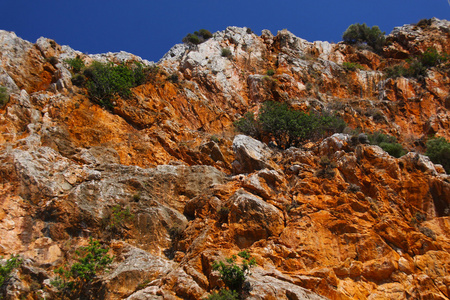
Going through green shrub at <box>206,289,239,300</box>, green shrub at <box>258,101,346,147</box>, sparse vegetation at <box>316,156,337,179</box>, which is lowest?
green shrub at <box>206,289,239,300</box>

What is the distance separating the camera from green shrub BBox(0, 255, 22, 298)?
1052 cm

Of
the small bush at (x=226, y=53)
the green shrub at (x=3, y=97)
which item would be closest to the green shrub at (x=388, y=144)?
the small bush at (x=226, y=53)

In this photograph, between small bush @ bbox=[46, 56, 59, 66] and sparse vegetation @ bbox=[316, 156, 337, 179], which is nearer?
sparse vegetation @ bbox=[316, 156, 337, 179]

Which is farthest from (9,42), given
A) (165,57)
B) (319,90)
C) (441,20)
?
(441,20)

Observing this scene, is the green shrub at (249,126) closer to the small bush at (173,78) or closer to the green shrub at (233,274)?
the small bush at (173,78)

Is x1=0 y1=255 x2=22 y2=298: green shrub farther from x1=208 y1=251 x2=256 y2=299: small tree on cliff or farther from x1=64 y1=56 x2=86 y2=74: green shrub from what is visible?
x1=64 y1=56 x2=86 y2=74: green shrub

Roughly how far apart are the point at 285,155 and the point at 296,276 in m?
8.19

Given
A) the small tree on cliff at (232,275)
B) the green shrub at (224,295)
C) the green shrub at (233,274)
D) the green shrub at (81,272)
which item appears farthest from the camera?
the green shrub at (81,272)

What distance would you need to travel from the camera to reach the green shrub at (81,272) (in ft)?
37.1

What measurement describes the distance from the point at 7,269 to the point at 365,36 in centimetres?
4122

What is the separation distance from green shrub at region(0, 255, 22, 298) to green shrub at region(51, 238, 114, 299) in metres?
1.22

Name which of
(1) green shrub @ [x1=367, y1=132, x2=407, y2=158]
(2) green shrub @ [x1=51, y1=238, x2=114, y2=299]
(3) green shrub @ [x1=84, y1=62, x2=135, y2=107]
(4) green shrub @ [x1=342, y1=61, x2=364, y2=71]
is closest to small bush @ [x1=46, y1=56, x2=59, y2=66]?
(3) green shrub @ [x1=84, y1=62, x2=135, y2=107]

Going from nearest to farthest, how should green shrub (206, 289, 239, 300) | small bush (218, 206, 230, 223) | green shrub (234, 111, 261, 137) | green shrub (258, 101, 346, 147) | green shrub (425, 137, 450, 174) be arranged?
green shrub (206, 289, 239, 300) → small bush (218, 206, 230, 223) → green shrub (425, 137, 450, 174) → green shrub (258, 101, 346, 147) → green shrub (234, 111, 261, 137)

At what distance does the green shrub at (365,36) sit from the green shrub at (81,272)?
3745 cm
